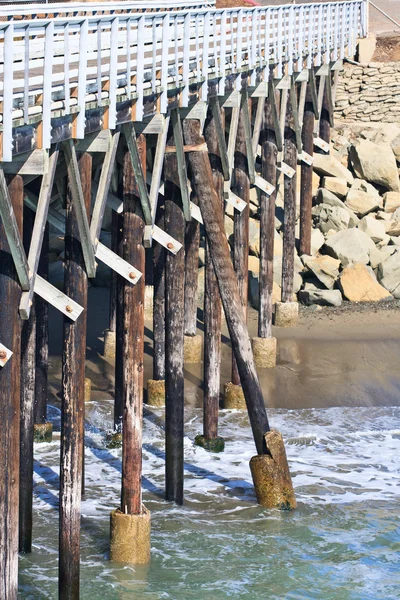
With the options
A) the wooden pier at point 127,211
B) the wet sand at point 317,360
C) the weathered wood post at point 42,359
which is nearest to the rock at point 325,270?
the wet sand at point 317,360

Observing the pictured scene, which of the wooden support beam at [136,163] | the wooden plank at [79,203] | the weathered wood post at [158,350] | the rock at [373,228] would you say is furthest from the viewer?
the rock at [373,228]

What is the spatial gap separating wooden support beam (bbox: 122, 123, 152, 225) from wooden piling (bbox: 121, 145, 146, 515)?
71 mm

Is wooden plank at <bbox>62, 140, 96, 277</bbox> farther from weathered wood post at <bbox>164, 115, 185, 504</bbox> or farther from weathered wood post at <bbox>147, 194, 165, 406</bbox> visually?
weathered wood post at <bbox>147, 194, 165, 406</bbox>

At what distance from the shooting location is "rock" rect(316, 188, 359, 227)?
69.3 feet

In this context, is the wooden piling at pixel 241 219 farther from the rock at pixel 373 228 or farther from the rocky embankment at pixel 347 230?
the rock at pixel 373 228

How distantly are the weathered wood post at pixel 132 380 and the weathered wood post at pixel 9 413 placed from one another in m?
2.38

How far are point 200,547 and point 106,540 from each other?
0.87 meters

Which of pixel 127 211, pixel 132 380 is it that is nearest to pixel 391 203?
pixel 127 211

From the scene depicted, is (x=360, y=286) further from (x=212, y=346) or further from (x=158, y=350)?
A: (x=212, y=346)

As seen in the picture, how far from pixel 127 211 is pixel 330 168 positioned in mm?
12410

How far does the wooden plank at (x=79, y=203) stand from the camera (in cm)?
848

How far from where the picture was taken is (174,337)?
11.6 meters

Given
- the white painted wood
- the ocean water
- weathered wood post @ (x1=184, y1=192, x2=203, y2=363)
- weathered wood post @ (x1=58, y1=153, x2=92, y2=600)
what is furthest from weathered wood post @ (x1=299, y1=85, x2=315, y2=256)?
the white painted wood

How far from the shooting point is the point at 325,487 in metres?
12.7
